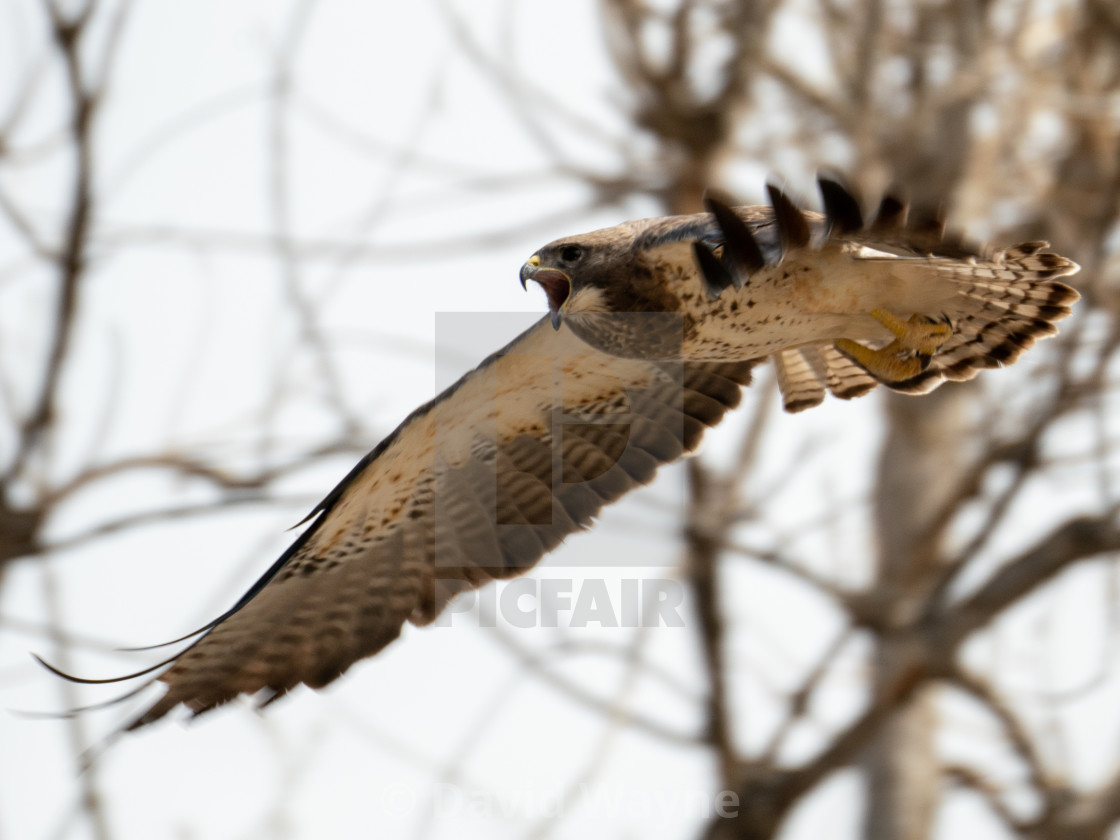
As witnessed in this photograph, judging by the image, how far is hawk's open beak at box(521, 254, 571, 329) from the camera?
475 cm

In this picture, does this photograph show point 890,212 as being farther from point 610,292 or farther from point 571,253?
point 571,253

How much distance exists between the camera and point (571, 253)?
4.70m

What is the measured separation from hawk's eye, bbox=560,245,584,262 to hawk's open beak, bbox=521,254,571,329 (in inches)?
2.2

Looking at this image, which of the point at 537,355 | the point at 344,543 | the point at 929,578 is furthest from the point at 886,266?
the point at 929,578

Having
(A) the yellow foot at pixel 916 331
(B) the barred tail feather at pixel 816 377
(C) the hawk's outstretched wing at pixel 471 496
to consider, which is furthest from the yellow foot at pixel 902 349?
(C) the hawk's outstretched wing at pixel 471 496

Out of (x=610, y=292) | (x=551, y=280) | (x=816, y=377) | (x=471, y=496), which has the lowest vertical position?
(x=816, y=377)

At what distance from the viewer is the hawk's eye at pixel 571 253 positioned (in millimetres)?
4688

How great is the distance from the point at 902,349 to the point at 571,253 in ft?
4.34

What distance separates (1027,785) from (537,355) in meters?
4.15

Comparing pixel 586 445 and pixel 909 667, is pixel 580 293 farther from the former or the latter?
pixel 909 667

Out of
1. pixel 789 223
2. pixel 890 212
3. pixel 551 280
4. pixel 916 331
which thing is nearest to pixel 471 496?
pixel 551 280

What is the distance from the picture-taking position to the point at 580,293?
4.60 metres

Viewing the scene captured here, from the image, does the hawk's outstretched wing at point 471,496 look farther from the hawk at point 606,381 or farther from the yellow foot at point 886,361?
the yellow foot at point 886,361

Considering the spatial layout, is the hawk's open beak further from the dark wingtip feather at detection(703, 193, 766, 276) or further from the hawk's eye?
the dark wingtip feather at detection(703, 193, 766, 276)
